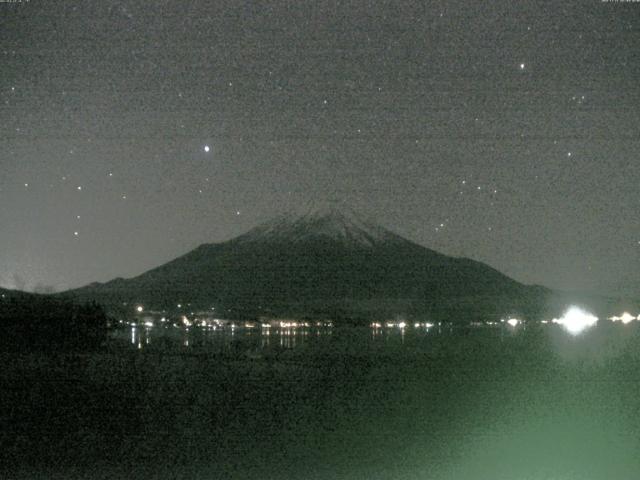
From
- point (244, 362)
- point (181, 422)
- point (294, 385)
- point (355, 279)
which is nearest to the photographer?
point (181, 422)

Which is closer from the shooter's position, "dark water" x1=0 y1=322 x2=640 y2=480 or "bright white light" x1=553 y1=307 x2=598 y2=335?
"dark water" x1=0 y1=322 x2=640 y2=480

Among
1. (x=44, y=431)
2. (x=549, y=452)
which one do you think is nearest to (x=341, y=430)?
(x=549, y=452)

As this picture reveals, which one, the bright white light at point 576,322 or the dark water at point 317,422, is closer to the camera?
the dark water at point 317,422

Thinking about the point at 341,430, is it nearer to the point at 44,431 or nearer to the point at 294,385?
the point at 44,431

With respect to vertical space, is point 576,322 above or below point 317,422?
above

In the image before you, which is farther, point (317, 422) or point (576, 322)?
point (576, 322)

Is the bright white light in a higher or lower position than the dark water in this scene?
higher

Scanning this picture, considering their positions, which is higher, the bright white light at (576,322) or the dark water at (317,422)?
the bright white light at (576,322)

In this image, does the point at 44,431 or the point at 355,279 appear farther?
the point at 355,279
